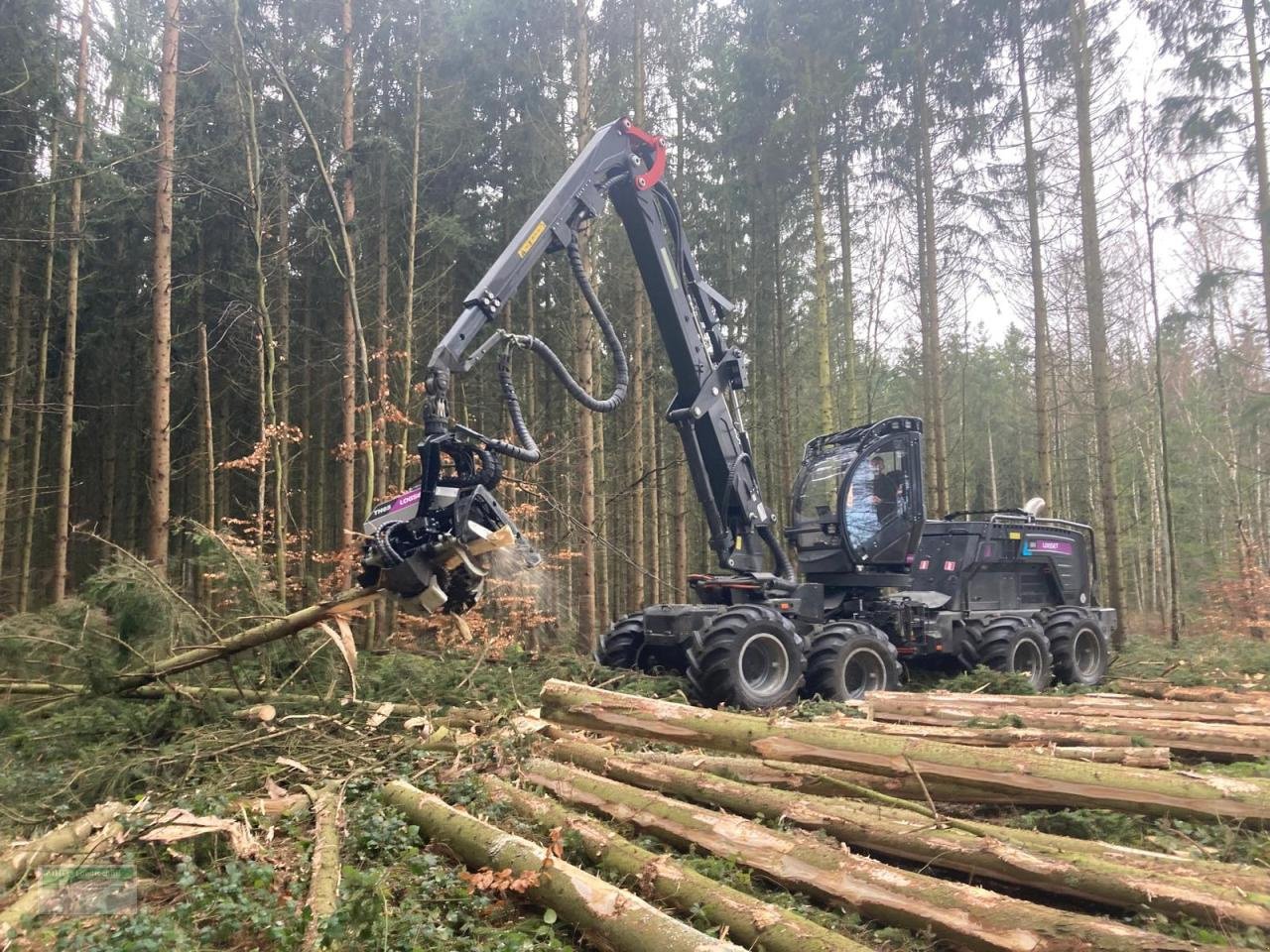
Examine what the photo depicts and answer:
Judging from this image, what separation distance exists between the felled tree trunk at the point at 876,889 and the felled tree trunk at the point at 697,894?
0.29 m

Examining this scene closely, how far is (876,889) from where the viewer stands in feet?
11.4

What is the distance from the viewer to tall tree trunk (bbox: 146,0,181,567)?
10281 millimetres

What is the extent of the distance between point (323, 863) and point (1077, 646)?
10.1m

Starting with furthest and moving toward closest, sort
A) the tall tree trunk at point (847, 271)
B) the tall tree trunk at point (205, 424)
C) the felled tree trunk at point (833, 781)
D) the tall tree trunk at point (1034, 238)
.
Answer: the tall tree trunk at point (847, 271)
the tall tree trunk at point (205, 424)
the tall tree trunk at point (1034, 238)
the felled tree trunk at point (833, 781)

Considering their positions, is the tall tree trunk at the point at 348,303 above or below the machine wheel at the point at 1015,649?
above

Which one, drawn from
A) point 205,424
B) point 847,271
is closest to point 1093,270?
point 847,271

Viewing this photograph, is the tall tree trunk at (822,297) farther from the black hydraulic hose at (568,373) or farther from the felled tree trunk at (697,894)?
the felled tree trunk at (697,894)

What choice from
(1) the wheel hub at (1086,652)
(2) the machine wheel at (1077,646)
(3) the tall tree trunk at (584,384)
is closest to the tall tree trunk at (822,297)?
(3) the tall tree trunk at (584,384)

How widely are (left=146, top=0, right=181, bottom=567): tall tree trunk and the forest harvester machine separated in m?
4.71

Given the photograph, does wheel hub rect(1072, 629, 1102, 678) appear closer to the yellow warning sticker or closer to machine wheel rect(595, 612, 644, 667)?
machine wheel rect(595, 612, 644, 667)

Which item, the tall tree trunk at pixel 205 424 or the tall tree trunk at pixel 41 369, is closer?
the tall tree trunk at pixel 41 369

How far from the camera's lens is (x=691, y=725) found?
5.21 m

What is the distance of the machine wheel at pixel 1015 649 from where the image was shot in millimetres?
9836

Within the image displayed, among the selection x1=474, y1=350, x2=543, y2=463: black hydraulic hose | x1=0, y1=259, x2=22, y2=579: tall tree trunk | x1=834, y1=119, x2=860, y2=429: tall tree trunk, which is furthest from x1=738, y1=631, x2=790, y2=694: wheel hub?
x1=0, y1=259, x2=22, y2=579: tall tree trunk
